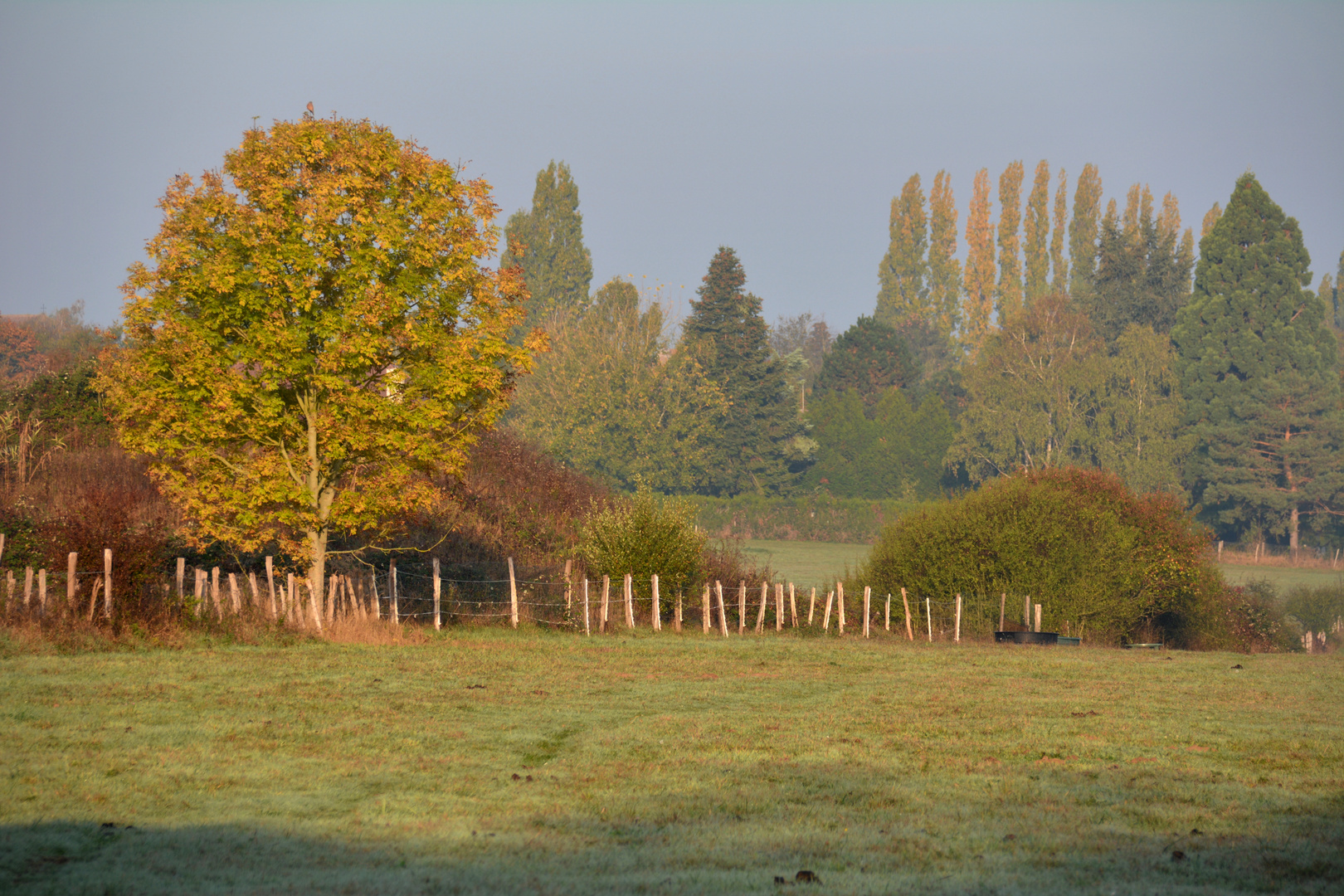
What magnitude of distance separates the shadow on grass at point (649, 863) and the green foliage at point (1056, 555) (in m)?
27.0

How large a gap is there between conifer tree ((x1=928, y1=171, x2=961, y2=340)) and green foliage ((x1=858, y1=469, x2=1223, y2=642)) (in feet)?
260

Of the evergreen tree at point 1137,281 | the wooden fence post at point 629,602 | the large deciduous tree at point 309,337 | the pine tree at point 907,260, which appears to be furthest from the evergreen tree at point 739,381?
the large deciduous tree at point 309,337

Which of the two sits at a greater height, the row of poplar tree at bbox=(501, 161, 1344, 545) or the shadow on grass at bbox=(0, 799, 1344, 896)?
the row of poplar tree at bbox=(501, 161, 1344, 545)

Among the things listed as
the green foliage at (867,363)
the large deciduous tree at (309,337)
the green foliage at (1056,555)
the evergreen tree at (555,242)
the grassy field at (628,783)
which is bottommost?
the grassy field at (628,783)

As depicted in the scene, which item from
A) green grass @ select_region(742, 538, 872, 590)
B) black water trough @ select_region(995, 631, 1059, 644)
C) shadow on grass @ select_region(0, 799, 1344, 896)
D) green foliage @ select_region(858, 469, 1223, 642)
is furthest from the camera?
green grass @ select_region(742, 538, 872, 590)

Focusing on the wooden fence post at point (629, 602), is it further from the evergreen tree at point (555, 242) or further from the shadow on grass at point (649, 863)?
the evergreen tree at point (555, 242)

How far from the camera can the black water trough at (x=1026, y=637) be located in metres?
31.3

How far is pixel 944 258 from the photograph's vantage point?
116062 mm

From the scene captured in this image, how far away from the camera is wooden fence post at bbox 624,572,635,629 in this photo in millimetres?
28516

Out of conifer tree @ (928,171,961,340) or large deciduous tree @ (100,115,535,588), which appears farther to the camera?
conifer tree @ (928,171,961,340)

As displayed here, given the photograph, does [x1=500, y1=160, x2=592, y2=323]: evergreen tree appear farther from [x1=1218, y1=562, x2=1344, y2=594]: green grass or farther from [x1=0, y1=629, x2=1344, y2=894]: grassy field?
[x1=0, y1=629, x2=1344, y2=894]: grassy field

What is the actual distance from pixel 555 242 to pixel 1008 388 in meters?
36.6

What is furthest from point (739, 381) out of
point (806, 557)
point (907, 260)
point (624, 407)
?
point (907, 260)

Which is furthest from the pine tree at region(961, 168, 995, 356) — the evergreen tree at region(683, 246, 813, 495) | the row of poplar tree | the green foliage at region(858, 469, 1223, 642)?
the green foliage at region(858, 469, 1223, 642)
